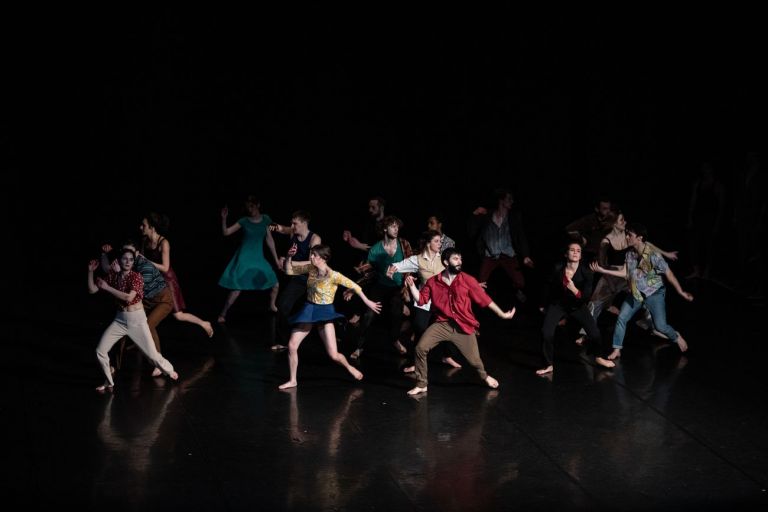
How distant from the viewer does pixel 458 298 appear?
10070mm

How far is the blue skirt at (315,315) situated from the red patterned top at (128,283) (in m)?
1.38

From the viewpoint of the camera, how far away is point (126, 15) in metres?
16.4

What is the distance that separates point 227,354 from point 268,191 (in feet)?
19.8

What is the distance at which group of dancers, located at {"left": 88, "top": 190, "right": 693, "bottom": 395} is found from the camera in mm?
10125

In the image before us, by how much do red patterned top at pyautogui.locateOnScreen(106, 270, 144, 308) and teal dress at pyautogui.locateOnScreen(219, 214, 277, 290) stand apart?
9.36ft

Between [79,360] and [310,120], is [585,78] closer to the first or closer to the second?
[310,120]

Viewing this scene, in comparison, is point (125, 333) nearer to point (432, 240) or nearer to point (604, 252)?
point (432, 240)

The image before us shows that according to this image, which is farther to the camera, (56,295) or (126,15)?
(126,15)

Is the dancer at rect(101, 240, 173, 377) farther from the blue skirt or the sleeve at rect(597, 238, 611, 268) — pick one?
the sleeve at rect(597, 238, 611, 268)

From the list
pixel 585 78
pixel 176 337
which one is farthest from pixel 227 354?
pixel 585 78

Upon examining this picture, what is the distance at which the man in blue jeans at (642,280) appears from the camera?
37.2 ft

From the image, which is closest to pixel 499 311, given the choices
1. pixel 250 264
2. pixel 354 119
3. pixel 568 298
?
pixel 568 298

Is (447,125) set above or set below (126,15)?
below

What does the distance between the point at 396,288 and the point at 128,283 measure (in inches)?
112
